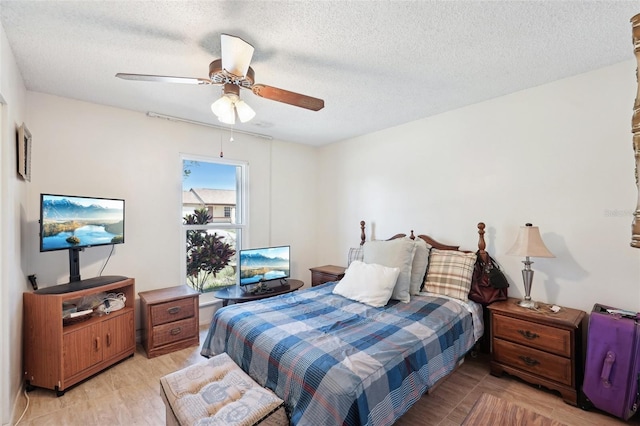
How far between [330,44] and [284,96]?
448mm

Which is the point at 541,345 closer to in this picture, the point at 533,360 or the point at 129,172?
the point at 533,360

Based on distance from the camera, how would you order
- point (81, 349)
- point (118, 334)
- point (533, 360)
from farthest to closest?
point (118, 334), point (81, 349), point (533, 360)

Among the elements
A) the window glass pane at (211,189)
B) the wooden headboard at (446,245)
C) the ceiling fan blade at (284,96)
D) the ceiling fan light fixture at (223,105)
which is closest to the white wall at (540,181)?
the wooden headboard at (446,245)

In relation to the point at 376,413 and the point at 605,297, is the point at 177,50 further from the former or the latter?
A: the point at 605,297

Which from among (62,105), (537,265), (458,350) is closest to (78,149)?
(62,105)

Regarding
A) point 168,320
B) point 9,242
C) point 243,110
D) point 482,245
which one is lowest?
point 168,320

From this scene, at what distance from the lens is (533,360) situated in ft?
7.42

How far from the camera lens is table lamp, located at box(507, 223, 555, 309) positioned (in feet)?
7.57

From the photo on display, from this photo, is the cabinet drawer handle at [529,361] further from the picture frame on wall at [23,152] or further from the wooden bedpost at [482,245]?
the picture frame on wall at [23,152]

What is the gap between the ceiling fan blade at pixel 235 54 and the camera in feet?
5.13

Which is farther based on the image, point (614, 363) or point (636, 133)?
point (614, 363)

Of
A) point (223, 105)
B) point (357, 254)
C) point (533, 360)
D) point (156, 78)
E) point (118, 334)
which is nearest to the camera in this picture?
point (156, 78)

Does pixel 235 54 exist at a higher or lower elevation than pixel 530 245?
higher

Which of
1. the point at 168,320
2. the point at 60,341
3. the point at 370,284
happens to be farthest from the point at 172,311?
the point at 370,284
